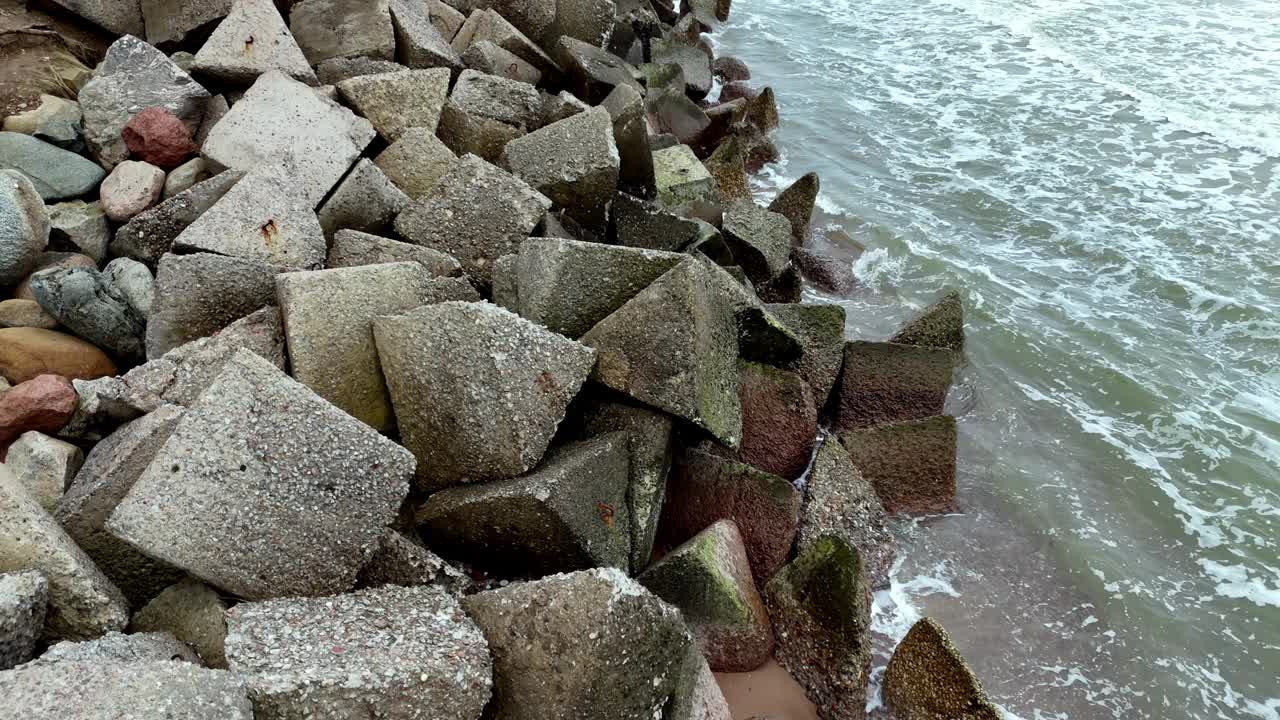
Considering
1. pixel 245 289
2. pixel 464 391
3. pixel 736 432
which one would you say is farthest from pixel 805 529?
pixel 245 289

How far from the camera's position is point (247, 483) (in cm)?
223

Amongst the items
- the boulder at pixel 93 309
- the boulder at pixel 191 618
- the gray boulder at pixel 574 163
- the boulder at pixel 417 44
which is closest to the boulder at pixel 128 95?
the boulder at pixel 93 309

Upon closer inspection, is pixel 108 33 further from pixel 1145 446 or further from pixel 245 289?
pixel 1145 446

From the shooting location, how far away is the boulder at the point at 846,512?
3.36 m

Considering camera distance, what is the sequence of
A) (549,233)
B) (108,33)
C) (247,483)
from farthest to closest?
(108,33) < (549,233) < (247,483)

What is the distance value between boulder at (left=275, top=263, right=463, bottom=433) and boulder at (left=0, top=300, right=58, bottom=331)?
88 cm

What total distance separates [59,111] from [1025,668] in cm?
491

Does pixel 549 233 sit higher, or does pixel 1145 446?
pixel 549 233

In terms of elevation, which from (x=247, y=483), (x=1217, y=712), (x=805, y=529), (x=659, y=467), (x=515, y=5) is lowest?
(x=1217, y=712)

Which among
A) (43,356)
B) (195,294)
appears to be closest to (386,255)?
(195,294)

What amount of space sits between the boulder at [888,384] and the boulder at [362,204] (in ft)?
7.36

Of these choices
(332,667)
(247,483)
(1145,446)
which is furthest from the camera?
(1145,446)

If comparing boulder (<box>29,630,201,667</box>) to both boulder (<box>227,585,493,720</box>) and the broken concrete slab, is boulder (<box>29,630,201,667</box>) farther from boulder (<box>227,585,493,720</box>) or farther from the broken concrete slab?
the broken concrete slab

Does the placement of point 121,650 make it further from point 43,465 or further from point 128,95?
point 128,95
